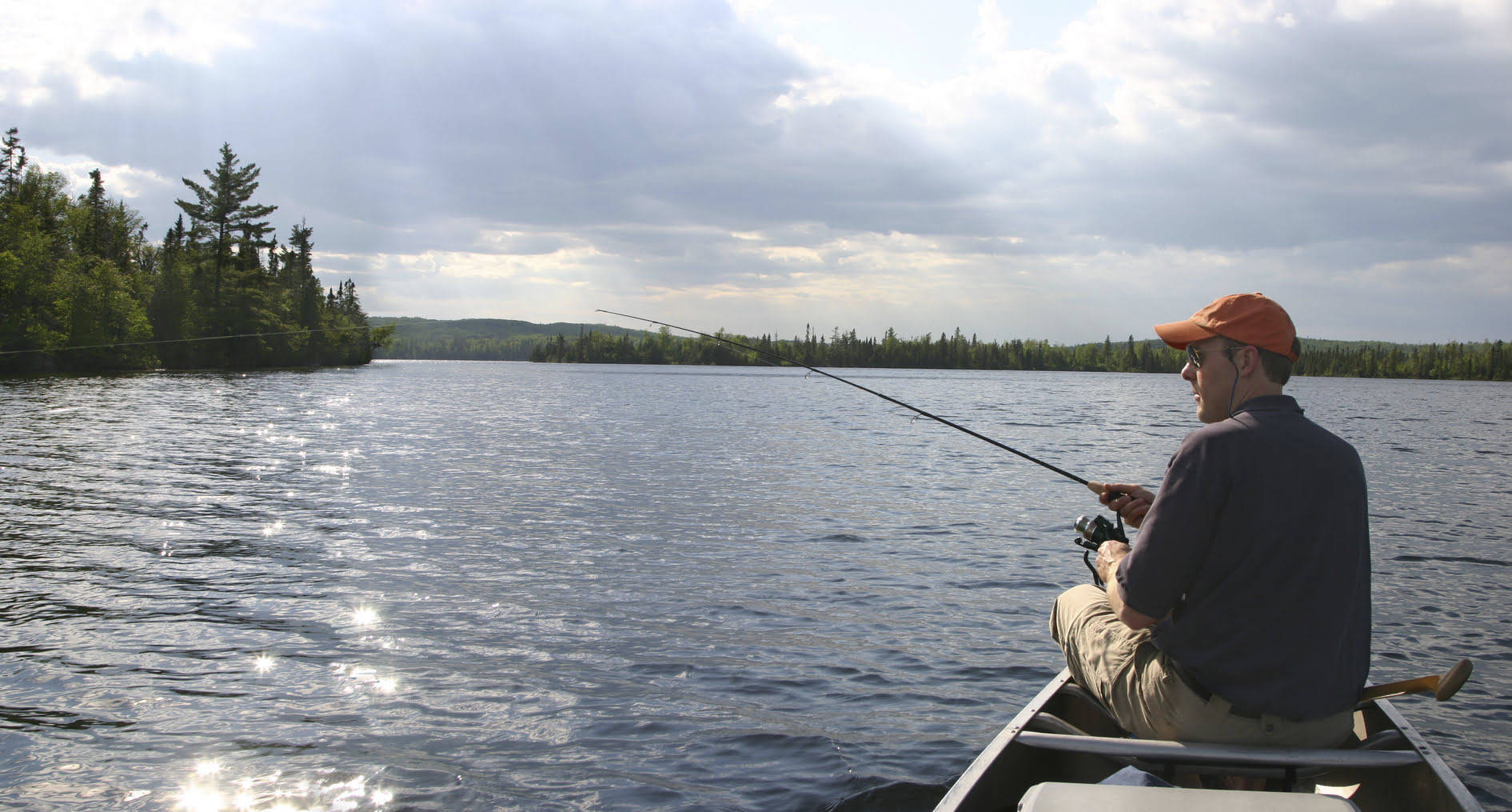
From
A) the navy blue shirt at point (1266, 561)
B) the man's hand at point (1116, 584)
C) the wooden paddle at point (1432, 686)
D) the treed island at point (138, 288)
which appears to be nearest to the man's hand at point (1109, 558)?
the man's hand at point (1116, 584)

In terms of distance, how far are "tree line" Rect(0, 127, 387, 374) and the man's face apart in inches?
1975

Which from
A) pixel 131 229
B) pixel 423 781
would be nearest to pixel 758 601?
pixel 423 781

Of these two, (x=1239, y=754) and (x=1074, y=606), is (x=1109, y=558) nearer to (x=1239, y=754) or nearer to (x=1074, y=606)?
(x=1074, y=606)

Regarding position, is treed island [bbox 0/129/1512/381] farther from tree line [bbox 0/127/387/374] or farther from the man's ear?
the man's ear

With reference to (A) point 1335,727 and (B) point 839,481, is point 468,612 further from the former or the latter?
(B) point 839,481

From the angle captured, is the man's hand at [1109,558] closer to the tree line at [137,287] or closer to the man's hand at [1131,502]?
the man's hand at [1131,502]

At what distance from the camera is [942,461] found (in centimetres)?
2662

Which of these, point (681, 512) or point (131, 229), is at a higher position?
point (131, 229)

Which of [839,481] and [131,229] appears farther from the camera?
[131,229]

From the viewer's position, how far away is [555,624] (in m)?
9.59

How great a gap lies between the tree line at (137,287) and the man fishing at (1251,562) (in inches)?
1979

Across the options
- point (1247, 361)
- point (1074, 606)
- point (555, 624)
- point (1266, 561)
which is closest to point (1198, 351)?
point (1247, 361)

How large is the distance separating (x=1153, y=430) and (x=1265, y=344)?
39175 mm

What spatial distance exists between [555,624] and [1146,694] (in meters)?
6.51
